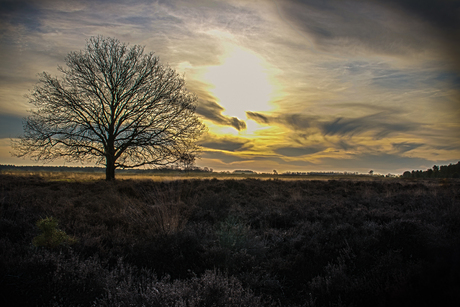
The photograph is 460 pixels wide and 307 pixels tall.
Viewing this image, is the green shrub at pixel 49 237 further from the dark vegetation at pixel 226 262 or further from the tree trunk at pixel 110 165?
the tree trunk at pixel 110 165

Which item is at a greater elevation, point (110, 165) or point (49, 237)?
point (110, 165)

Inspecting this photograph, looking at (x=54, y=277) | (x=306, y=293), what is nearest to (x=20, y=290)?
(x=54, y=277)

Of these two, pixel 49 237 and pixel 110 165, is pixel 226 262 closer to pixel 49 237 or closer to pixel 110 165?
pixel 49 237

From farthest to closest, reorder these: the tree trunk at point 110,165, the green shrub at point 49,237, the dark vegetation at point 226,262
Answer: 1. the tree trunk at point 110,165
2. the green shrub at point 49,237
3. the dark vegetation at point 226,262

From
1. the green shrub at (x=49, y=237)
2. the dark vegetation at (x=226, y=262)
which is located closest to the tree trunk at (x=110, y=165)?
the dark vegetation at (x=226, y=262)

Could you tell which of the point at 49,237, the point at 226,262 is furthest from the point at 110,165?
the point at 226,262

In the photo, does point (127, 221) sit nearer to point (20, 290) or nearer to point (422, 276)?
point (20, 290)

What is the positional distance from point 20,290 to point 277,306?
3395 mm

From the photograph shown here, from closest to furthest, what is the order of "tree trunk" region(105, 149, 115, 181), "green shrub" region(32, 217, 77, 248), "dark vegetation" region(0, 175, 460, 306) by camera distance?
"dark vegetation" region(0, 175, 460, 306) < "green shrub" region(32, 217, 77, 248) < "tree trunk" region(105, 149, 115, 181)

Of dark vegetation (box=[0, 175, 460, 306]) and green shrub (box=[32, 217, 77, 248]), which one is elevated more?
green shrub (box=[32, 217, 77, 248])

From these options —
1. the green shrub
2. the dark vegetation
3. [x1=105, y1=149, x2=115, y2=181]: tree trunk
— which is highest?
[x1=105, y1=149, x2=115, y2=181]: tree trunk

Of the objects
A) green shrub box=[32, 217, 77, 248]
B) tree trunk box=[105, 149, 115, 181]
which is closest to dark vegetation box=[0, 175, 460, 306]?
green shrub box=[32, 217, 77, 248]

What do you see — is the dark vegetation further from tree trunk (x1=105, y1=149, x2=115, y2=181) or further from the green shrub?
tree trunk (x1=105, y1=149, x2=115, y2=181)

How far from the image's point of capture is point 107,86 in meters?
18.1
